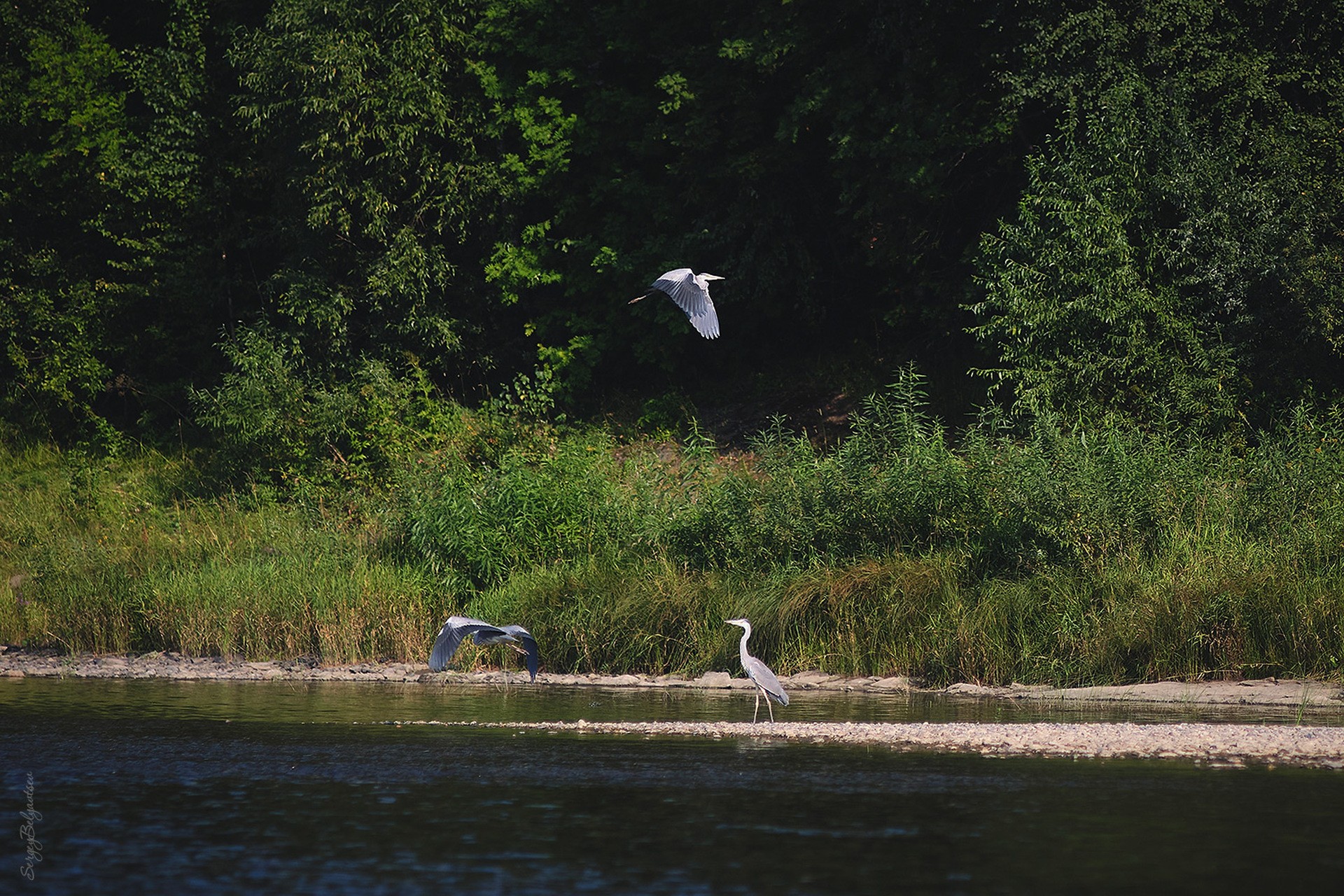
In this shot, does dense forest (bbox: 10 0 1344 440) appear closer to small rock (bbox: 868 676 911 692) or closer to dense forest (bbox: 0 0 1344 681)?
dense forest (bbox: 0 0 1344 681)

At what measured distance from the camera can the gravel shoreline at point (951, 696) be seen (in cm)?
1220

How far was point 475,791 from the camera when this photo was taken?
1087cm

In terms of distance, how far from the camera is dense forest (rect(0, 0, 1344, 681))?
17.7 metres

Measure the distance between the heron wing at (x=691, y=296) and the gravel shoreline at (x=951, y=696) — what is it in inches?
163

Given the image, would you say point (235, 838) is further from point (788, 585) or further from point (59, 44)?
point (59, 44)

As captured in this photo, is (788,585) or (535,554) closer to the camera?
(788,585)

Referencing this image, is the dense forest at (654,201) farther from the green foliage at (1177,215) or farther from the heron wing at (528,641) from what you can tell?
the heron wing at (528,641)

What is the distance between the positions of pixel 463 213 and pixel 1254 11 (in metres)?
15.5

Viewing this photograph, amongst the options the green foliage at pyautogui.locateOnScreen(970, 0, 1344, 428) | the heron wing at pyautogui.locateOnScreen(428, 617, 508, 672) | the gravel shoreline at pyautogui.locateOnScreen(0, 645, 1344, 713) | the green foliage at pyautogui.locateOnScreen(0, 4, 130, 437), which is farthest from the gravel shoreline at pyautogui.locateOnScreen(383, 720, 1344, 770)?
the green foliage at pyautogui.locateOnScreen(0, 4, 130, 437)

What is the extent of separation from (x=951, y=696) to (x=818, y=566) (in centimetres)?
271

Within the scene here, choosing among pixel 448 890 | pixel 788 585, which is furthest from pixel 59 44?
pixel 448 890

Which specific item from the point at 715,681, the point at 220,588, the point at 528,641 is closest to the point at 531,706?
the point at 528,641

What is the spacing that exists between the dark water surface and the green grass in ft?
7.90

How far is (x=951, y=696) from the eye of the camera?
16219 millimetres
